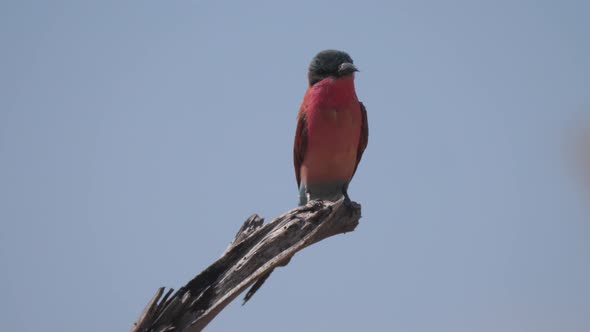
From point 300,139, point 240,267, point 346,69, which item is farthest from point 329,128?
point 240,267

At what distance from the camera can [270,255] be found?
6145 millimetres

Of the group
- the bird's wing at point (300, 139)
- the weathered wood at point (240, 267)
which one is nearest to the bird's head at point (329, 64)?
the bird's wing at point (300, 139)

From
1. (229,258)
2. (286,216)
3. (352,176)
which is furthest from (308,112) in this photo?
(229,258)

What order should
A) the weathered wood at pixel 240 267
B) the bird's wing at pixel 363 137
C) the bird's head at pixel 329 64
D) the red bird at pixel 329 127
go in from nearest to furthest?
the weathered wood at pixel 240 267, the red bird at pixel 329 127, the bird's head at pixel 329 64, the bird's wing at pixel 363 137

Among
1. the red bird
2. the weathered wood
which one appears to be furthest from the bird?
the weathered wood

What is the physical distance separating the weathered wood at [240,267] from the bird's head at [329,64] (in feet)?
8.35

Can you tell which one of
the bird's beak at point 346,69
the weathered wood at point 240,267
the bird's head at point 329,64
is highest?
the bird's head at point 329,64

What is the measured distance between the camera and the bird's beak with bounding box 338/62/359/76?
8820mm

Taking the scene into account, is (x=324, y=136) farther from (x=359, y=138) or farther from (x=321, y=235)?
Answer: (x=321, y=235)

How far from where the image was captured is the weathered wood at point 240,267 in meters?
5.53

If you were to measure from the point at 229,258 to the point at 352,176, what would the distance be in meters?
3.69

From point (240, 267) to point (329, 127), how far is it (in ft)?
10.5

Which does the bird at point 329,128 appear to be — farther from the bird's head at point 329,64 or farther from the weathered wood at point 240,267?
the weathered wood at point 240,267

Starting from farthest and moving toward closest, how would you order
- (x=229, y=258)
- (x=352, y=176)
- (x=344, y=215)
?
(x=352, y=176)
(x=344, y=215)
(x=229, y=258)
